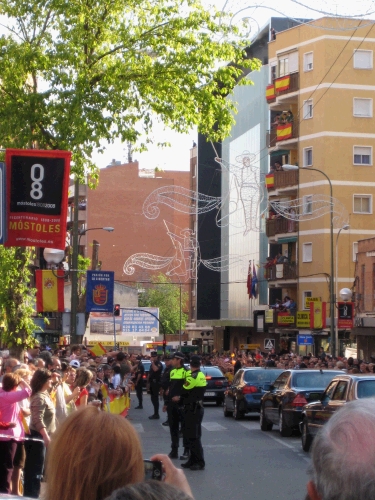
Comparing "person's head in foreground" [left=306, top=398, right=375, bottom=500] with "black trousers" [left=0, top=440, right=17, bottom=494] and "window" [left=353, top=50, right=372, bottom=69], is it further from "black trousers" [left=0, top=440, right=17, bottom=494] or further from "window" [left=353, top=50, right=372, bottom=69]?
"window" [left=353, top=50, right=372, bottom=69]

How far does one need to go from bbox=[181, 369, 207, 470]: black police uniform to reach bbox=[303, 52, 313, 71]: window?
43.6m

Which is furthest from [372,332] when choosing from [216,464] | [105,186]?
[105,186]

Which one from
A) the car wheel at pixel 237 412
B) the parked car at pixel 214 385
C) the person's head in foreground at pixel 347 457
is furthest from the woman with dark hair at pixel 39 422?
the parked car at pixel 214 385

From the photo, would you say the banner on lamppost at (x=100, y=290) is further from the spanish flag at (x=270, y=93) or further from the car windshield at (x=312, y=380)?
the spanish flag at (x=270, y=93)

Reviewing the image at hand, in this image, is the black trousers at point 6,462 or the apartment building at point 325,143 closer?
the black trousers at point 6,462

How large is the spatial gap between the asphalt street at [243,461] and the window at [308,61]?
35056mm

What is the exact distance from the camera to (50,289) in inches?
1390

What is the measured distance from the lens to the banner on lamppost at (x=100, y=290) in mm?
36719

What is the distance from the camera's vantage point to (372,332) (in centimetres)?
4222

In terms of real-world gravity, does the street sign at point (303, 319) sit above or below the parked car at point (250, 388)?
above

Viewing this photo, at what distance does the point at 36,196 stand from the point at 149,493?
13096 millimetres

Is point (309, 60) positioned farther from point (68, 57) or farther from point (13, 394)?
point (13, 394)

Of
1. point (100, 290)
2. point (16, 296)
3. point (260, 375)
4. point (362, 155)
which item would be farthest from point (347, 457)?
point (362, 155)

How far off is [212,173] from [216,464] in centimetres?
6506
